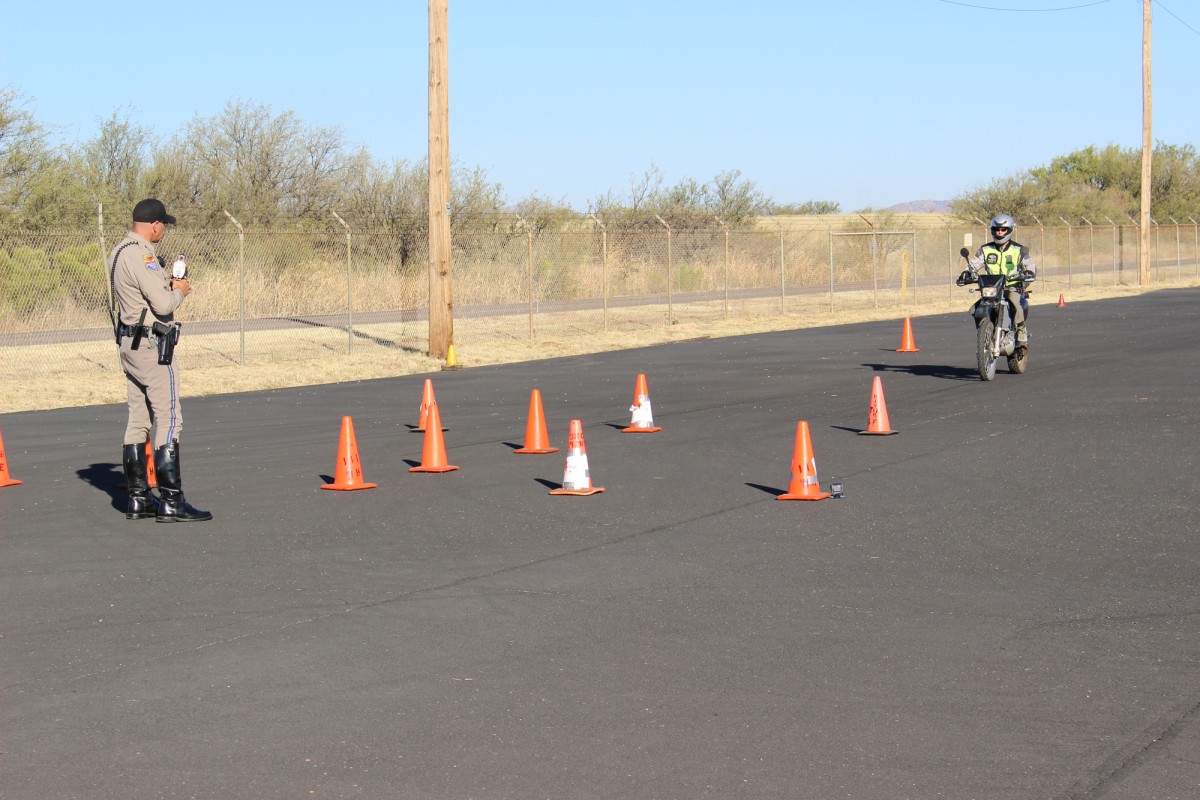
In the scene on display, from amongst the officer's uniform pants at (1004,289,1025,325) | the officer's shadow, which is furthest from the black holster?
the officer's uniform pants at (1004,289,1025,325)

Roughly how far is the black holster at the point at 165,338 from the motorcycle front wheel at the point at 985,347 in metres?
11.1

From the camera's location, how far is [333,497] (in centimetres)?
1061

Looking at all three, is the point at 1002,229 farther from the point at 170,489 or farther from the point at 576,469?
the point at 170,489

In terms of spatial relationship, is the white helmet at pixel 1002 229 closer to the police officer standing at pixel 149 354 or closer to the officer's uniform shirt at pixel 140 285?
the police officer standing at pixel 149 354

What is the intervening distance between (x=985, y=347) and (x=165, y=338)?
36.7 feet

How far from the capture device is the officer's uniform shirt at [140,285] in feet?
30.4

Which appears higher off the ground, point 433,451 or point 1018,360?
point 1018,360

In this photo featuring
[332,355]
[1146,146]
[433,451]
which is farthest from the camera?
[1146,146]

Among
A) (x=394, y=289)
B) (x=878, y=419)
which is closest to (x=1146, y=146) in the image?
(x=394, y=289)

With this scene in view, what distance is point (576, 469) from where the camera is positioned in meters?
10.6

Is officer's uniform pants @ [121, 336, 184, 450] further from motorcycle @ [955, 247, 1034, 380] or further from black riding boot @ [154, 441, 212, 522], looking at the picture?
motorcycle @ [955, 247, 1034, 380]

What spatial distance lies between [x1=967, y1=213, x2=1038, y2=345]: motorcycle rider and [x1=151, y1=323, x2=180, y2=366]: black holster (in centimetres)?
1103

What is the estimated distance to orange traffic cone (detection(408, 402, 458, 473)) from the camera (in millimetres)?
11750

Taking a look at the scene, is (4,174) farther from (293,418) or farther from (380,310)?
(293,418)
